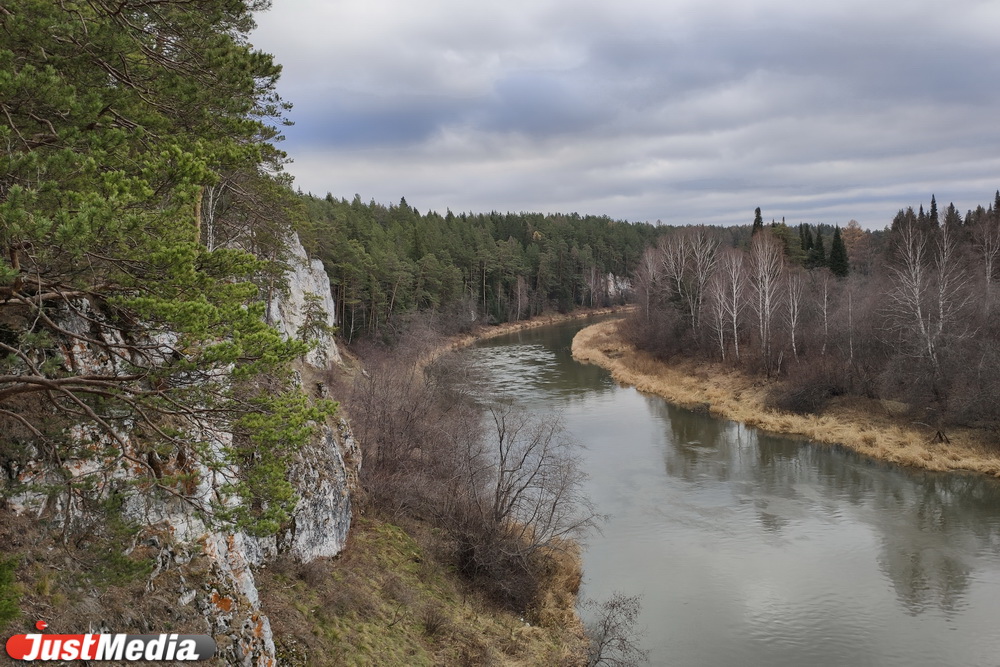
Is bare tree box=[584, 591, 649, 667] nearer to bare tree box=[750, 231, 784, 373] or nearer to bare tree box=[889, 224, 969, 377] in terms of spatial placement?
bare tree box=[889, 224, 969, 377]

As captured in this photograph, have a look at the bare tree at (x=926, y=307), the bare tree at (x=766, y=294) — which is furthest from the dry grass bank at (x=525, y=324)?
the bare tree at (x=926, y=307)

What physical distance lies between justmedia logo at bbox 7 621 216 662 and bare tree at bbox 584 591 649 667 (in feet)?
27.7

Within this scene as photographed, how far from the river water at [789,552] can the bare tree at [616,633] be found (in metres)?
0.32

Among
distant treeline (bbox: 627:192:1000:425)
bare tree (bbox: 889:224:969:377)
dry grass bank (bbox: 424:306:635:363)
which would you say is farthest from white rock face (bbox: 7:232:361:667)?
dry grass bank (bbox: 424:306:635:363)

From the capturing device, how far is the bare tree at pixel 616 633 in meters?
13.3

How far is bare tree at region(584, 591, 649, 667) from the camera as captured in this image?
43.8ft

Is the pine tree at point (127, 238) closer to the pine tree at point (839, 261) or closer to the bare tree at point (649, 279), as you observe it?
the bare tree at point (649, 279)

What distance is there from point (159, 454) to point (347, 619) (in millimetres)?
5472

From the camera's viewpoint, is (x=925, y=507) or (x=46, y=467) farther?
(x=925, y=507)

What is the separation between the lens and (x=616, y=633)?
14273 millimetres

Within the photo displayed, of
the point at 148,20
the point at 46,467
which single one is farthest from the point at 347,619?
the point at 148,20

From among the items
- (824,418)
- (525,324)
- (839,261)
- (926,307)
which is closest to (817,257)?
(839,261)

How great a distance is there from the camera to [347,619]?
36.9 ft

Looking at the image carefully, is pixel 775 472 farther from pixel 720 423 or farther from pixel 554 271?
pixel 554 271
